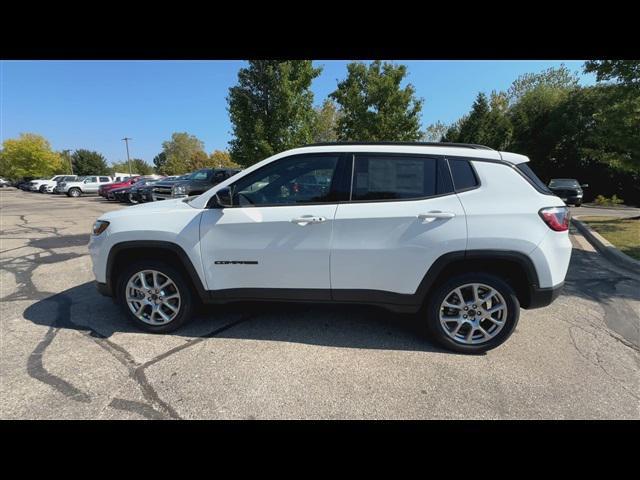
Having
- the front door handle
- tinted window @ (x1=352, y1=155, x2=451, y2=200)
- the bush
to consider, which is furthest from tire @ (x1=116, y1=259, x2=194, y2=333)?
the bush

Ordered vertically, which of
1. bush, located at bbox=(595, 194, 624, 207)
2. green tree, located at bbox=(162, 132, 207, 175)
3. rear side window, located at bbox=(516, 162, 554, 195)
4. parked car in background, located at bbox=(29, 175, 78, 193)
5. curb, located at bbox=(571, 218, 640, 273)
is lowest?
curb, located at bbox=(571, 218, 640, 273)

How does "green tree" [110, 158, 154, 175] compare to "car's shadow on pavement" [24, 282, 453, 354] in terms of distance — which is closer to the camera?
"car's shadow on pavement" [24, 282, 453, 354]

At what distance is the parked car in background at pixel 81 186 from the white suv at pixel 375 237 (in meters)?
29.8

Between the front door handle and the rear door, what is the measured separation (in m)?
0.14

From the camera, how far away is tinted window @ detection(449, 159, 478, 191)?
2.78 m

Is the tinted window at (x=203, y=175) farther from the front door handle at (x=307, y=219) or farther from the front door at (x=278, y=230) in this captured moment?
the front door handle at (x=307, y=219)

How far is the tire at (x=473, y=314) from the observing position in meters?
2.81

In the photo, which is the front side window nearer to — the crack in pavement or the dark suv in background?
the crack in pavement

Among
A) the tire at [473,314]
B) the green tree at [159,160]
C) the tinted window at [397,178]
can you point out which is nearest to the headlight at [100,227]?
the tinted window at [397,178]

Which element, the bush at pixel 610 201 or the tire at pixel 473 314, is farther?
the bush at pixel 610 201

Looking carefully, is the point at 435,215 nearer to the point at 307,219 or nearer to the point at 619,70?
the point at 307,219

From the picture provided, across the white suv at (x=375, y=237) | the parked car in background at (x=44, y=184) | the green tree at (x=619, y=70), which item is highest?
the green tree at (x=619, y=70)
